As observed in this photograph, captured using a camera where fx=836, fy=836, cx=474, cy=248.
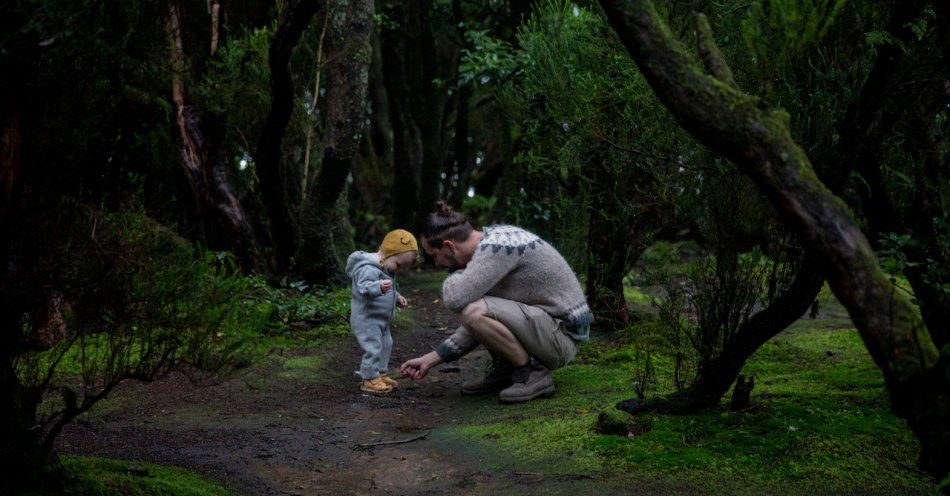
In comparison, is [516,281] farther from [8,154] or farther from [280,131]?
[280,131]

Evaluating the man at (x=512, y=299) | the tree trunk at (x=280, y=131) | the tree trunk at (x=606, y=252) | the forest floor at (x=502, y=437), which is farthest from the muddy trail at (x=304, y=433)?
the tree trunk at (x=280, y=131)

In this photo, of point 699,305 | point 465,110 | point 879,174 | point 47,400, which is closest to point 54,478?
point 47,400

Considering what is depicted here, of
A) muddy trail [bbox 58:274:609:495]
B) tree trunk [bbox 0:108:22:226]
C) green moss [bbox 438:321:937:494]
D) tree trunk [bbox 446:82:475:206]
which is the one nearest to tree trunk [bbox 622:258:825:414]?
green moss [bbox 438:321:937:494]

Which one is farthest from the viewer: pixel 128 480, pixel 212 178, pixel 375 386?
pixel 212 178

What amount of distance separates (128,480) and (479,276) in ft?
9.45

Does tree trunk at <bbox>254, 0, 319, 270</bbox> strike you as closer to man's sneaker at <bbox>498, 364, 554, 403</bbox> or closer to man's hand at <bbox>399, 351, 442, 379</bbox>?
man's hand at <bbox>399, 351, 442, 379</bbox>

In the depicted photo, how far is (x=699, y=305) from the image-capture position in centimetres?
511

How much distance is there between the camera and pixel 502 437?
5371 millimetres

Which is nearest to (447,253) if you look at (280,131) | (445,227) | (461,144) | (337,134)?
(445,227)

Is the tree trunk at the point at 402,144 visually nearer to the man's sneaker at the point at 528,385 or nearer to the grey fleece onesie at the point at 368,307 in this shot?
the grey fleece onesie at the point at 368,307

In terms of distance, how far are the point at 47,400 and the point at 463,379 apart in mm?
3432

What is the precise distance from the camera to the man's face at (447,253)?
251 inches

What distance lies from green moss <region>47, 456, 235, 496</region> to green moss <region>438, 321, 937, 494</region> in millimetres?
1651

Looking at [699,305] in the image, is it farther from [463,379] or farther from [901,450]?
[463,379]
